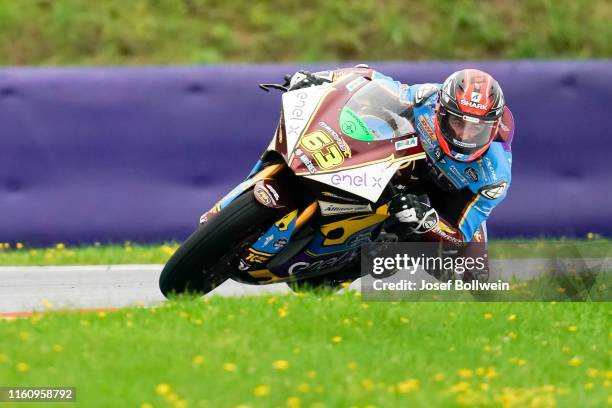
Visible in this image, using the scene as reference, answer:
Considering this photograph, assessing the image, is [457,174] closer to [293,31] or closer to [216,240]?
[216,240]

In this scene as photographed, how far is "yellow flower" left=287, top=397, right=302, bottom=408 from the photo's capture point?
466 centimetres

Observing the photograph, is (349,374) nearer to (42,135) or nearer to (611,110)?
(42,135)

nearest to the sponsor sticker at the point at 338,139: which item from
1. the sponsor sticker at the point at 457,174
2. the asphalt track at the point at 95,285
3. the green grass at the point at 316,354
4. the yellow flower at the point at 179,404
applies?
the sponsor sticker at the point at 457,174

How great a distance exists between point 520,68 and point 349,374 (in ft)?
19.4

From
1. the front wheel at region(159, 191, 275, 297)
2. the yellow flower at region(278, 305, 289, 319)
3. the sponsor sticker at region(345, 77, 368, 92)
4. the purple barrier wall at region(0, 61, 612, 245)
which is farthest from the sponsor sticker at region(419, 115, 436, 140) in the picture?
the purple barrier wall at region(0, 61, 612, 245)

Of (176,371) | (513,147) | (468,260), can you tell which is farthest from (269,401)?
(513,147)

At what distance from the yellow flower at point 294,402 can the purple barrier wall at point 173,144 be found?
5.42 meters

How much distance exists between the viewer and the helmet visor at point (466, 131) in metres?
6.16

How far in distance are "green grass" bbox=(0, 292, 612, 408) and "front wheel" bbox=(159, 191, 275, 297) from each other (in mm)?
183

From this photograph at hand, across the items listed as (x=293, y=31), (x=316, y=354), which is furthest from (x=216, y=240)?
(x=293, y=31)

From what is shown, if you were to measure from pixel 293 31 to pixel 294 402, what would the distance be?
10.2 meters

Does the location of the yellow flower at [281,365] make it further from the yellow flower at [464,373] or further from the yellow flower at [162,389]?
the yellow flower at [464,373]

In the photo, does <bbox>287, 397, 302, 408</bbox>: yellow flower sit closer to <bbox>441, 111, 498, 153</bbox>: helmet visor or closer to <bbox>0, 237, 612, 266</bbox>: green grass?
<bbox>441, 111, 498, 153</bbox>: helmet visor

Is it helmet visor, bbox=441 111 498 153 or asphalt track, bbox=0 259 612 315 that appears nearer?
helmet visor, bbox=441 111 498 153
